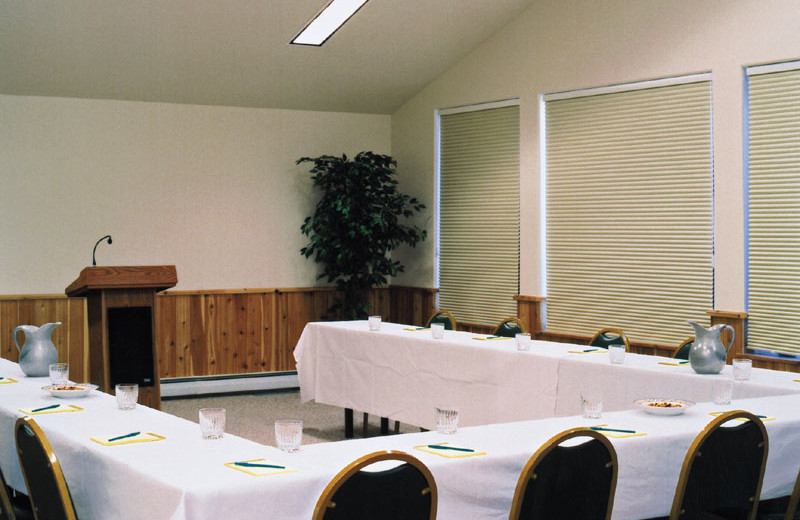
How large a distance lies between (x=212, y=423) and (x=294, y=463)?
0.45 m

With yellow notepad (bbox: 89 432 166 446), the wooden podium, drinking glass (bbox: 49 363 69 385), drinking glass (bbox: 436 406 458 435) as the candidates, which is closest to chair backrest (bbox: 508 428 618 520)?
drinking glass (bbox: 436 406 458 435)

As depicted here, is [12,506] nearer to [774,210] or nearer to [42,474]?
[42,474]

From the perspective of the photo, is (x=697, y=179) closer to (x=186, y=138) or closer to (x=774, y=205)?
(x=774, y=205)

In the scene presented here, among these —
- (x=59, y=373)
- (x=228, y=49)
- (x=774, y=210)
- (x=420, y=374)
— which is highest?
(x=228, y=49)

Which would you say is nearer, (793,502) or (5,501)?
(5,501)

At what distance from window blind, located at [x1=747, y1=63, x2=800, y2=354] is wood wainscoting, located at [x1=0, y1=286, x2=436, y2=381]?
3498mm

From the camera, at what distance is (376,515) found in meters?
2.43

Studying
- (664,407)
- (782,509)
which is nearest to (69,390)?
(664,407)

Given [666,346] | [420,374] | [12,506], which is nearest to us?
[12,506]

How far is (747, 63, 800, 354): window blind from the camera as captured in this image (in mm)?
6008

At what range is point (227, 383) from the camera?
8602mm

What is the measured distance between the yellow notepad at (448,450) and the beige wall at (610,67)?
3.95m

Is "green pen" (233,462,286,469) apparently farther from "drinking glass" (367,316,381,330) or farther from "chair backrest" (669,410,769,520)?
"drinking glass" (367,316,381,330)

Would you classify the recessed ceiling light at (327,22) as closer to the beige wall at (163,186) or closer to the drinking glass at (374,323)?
the beige wall at (163,186)
